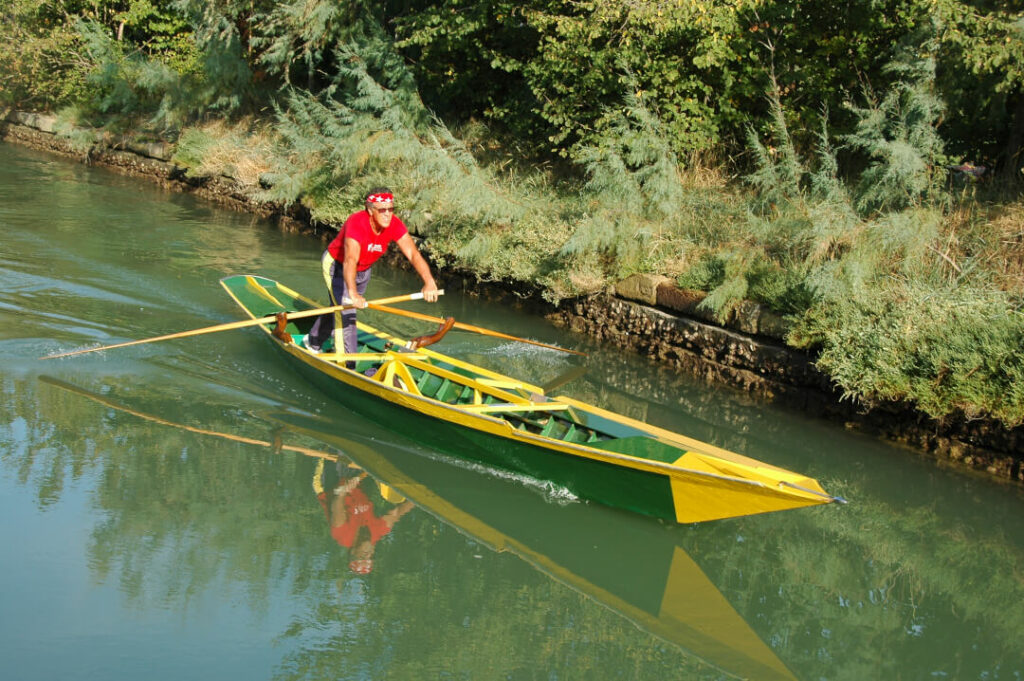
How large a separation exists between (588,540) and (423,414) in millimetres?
1841

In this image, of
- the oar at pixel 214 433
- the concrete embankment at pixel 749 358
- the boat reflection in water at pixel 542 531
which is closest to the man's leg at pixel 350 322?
the boat reflection in water at pixel 542 531

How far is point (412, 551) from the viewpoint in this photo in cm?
684

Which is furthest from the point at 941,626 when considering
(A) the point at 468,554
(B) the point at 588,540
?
(A) the point at 468,554

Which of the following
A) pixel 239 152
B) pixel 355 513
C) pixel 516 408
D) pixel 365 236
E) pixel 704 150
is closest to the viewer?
pixel 355 513

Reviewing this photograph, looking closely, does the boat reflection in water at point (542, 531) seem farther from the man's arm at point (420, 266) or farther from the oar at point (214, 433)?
the man's arm at point (420, 266)

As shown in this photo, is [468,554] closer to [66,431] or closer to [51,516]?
[51,516]

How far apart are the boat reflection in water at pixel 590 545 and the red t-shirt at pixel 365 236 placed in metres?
1.89

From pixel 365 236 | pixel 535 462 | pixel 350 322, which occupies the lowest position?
pixel 535 462

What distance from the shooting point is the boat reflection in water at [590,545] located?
6188mm

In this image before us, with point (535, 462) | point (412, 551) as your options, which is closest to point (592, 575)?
point (535, 462)

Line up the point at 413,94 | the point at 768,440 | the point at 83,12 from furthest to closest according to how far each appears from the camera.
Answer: the point at 83,12 < the point at 413,94 < the point at 768,440

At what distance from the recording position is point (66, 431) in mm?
8258

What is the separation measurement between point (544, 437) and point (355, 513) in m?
1.58

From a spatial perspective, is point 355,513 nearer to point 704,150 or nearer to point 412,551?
point 412,551
